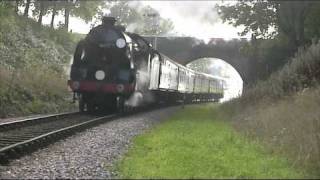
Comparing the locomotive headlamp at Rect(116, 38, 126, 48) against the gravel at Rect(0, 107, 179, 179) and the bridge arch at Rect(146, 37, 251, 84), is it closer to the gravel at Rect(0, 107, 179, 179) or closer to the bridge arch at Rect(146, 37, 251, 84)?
the gravel at Rect(0, 107, 179, 179)

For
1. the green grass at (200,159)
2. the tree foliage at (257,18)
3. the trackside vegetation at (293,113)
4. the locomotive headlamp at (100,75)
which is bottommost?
the green grass at (200,159)

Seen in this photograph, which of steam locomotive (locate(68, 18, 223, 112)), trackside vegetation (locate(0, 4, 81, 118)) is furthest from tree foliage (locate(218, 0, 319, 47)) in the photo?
trackside vegetation (locate(0, 4, 81, 118))

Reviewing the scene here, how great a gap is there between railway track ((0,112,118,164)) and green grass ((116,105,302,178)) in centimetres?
191

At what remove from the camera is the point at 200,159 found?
380 inches

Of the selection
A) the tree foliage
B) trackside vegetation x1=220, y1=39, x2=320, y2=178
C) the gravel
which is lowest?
the gravel

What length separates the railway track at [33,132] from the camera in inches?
414

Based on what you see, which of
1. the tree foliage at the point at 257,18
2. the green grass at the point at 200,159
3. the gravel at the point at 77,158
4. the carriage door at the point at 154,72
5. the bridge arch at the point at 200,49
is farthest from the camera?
the bridge arch at the point at 200,49

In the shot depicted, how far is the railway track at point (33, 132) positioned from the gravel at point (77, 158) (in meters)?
0.21

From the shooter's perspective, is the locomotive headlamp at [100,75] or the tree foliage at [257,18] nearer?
the locomotive headlamp at [100,75]

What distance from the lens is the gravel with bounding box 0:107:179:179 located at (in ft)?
28.3

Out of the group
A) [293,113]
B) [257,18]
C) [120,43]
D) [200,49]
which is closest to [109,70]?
[120,43]

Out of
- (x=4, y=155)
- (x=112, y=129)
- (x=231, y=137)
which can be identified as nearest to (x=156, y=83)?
(x=112, y=129)

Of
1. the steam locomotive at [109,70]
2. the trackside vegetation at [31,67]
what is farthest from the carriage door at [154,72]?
the trackside vegetation at [31,67]

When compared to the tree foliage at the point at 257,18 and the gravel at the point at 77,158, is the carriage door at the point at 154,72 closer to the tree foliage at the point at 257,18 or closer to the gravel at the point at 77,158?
the tree foliage at the point at 257,18
